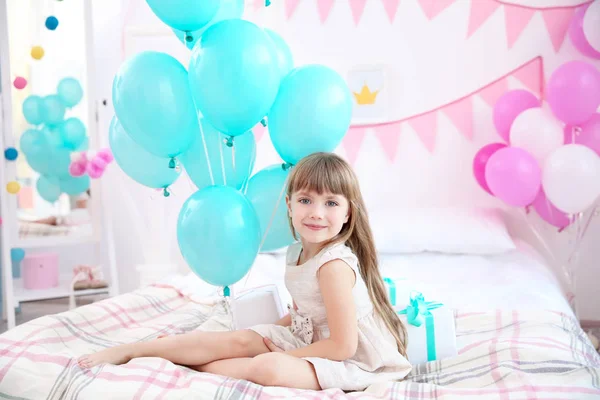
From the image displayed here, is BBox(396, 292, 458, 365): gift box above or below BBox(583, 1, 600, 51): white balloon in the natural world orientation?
below

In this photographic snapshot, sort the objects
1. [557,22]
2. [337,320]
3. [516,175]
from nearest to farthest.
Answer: [337,320], [516,175], [557,22]

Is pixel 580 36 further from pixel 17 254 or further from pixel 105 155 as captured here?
pixel 17 254

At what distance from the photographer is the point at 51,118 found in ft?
11.4

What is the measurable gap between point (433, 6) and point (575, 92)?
101 cm

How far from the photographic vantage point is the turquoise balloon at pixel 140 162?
6.14 feet

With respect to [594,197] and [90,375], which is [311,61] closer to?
[594,197]

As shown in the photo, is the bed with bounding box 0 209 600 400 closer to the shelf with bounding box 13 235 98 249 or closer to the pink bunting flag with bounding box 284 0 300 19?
the shelf with bounding box 13 235 98 249

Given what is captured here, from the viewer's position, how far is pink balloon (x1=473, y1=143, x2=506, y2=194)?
3066mm

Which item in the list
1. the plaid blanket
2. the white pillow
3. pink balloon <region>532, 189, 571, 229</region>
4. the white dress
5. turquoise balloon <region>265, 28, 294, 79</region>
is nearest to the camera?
the plaid blanket

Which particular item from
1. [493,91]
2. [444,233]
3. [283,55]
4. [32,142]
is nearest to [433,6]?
[493,91]

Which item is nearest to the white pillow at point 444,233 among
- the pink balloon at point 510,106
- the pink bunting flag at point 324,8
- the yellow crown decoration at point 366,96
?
the pink balloon at point 510,106

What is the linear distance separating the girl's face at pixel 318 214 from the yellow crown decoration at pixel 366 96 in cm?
193

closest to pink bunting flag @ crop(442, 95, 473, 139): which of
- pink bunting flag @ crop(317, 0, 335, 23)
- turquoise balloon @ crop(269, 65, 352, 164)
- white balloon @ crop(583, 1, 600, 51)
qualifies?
white balloon @ crop(583, 1, 600, 51)

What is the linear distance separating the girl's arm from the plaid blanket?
0.39 feet
